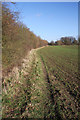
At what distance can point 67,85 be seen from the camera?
5.32m

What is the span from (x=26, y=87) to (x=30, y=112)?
1.88m

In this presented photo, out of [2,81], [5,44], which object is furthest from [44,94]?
[5,44]

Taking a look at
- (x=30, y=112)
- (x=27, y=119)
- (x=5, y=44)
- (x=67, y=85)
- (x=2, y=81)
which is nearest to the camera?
(x=27, y=119)

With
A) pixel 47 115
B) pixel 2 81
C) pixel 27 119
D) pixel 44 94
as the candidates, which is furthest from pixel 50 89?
pixel 2 81

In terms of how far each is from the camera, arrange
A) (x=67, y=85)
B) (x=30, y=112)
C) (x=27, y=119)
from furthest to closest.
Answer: (x=67, y=85) → (x=30, y=112) → (x=27, y=119)

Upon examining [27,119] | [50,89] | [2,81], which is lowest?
[27,119]

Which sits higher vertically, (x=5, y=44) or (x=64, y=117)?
(x=5, y=44)

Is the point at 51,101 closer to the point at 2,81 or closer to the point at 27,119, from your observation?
the point at 27,119

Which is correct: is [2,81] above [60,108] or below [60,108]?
above

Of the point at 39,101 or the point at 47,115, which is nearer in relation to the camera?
the point at 47,115

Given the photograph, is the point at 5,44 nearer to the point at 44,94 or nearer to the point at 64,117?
the point at 44,94

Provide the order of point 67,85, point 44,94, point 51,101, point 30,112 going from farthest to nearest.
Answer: point 67,85 → point 44,94 → point 51,101 → point 30,112

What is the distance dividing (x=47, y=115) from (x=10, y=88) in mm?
2387

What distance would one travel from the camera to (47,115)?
3.17 metres
